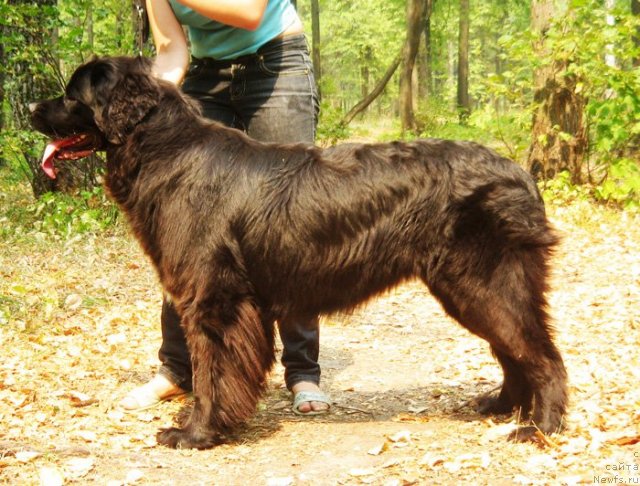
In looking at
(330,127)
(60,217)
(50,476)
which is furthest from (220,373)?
(330,127)

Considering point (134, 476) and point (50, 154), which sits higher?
point (50, 154)

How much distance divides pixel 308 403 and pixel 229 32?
213 centimetres

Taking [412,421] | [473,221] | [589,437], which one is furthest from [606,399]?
[473,221]

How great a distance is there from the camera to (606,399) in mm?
3740

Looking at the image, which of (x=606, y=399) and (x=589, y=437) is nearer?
(x=589, y=437)

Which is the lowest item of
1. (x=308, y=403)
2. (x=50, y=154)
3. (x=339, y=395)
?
(x=339, y=395)

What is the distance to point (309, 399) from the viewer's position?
3.98 m

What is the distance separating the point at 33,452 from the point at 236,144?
1.74 metres

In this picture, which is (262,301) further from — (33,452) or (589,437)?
(589,437)

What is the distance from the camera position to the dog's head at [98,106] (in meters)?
3.29

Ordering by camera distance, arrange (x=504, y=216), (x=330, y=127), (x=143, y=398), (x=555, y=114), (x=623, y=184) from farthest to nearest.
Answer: (x=330, y=127) < (x=555, y=114) < (x=623, y=184) < (x=143, y=398) < (x=504, y=216)

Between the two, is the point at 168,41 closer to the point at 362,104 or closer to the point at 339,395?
the point at 339,395

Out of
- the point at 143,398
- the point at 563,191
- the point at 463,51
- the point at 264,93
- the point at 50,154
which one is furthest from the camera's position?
the point at 463,51

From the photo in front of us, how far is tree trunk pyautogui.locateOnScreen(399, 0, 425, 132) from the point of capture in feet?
49.3
